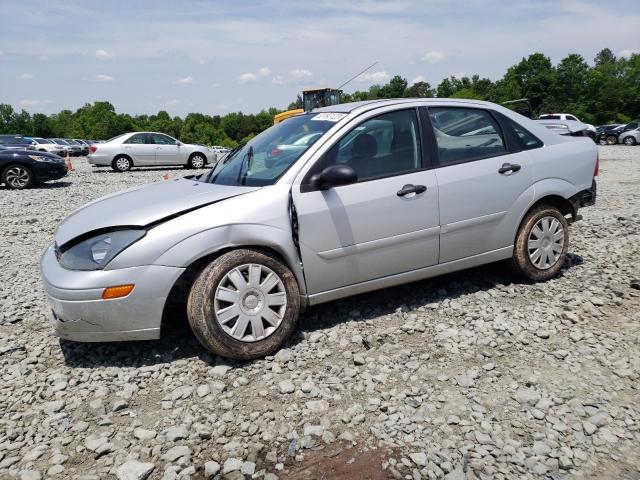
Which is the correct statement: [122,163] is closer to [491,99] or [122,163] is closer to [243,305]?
[243,305]

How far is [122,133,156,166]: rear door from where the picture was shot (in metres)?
19.0

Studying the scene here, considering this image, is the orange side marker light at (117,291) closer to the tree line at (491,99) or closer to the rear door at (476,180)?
the rear door at (476,180)

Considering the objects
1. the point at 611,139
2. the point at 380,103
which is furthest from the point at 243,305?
the point at 611,139

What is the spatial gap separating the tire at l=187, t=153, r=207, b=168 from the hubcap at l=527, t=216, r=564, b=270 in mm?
16717

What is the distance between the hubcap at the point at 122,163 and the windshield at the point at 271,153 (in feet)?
51.7

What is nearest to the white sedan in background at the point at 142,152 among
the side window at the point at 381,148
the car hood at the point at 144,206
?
the car hood at the point at 144,206

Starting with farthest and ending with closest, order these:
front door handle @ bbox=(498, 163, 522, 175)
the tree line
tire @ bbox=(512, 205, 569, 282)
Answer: the tree line, tire @ bbox=(512, 205, 569, 282), front door handle @ bbox=(498, 163, 522, 175)

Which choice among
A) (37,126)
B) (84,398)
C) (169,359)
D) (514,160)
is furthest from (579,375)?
(37,126)

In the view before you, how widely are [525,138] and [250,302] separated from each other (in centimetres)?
289

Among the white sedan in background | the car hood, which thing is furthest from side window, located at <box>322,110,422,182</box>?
the white sedan in background

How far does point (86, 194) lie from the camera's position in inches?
505

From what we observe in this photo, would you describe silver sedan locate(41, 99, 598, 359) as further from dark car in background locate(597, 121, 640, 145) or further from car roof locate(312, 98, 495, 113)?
dark car in background locate(597, 121, 640, 145)

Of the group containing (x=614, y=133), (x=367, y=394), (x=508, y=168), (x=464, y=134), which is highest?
(x=464, y=134)

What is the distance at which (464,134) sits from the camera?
14.5ft
